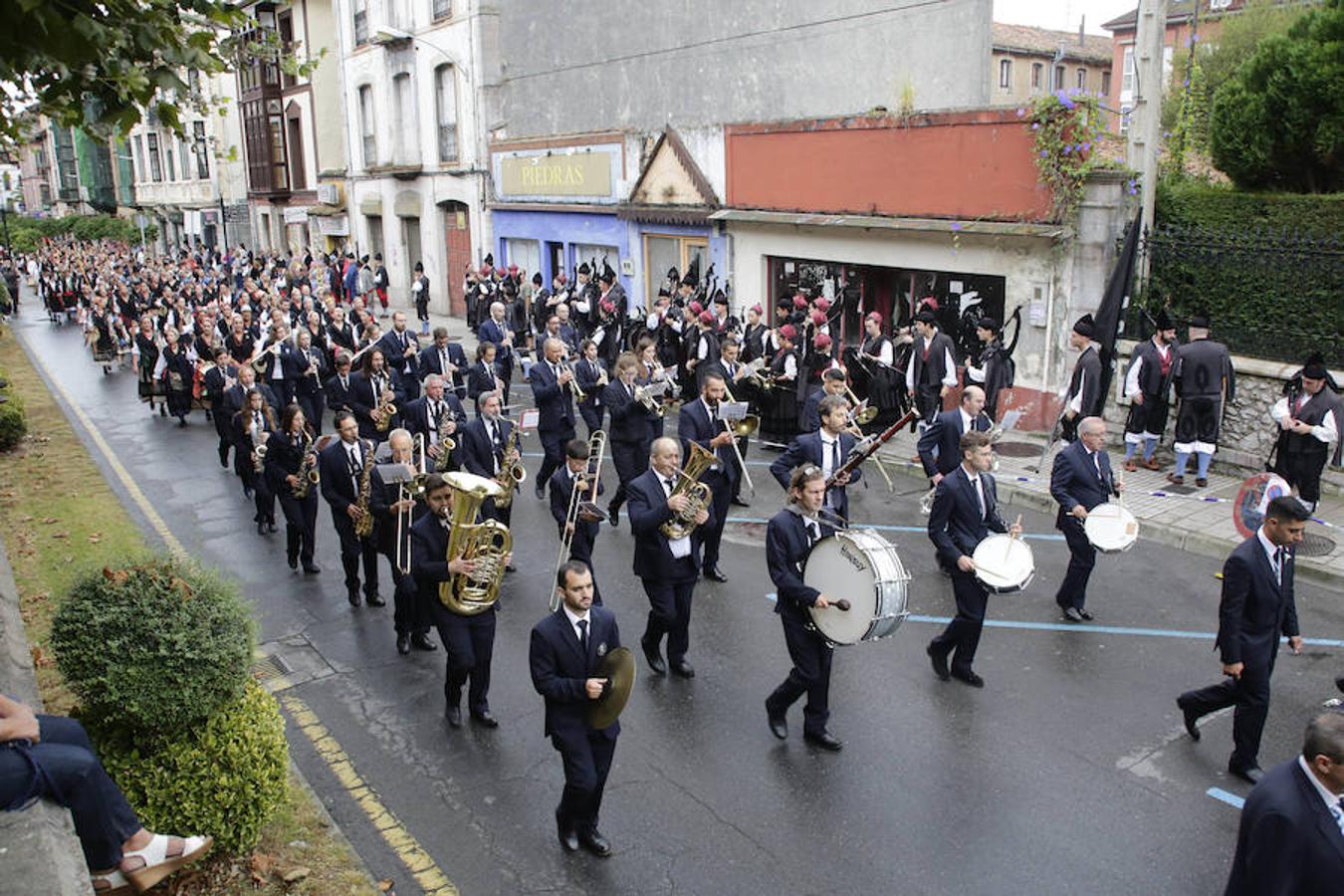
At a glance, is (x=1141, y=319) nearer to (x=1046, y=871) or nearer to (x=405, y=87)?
(x=1046, y=871)

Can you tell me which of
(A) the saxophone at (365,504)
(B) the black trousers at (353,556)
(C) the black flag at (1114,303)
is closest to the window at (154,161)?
(B) the black trousers at (353,556)

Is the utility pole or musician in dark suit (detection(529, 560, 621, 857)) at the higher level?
the utility pole

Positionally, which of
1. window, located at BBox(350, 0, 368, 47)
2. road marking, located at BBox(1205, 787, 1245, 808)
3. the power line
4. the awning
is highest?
window, located at BBox(350, 0, 368, 47)

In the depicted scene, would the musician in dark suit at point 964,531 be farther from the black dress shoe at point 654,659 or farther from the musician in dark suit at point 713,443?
the musician in dark suit at point 713,443

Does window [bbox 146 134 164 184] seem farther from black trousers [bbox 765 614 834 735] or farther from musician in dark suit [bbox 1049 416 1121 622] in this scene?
black trousers [bbox 765 614 834 735]

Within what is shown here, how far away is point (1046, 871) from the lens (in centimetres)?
573

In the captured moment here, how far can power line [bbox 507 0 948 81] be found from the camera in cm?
2370

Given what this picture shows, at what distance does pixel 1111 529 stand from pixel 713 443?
11.9ft

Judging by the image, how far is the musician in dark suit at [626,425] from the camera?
470 inches

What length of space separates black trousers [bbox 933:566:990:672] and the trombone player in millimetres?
1876

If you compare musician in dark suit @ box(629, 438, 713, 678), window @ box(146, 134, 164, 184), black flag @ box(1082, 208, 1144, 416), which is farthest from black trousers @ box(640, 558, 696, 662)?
window @ box(146, 134, 164, 184)

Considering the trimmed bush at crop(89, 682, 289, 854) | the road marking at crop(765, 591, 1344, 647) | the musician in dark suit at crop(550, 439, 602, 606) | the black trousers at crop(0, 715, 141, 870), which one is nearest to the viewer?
the black trousers at crop(0, 715, 141, 870)

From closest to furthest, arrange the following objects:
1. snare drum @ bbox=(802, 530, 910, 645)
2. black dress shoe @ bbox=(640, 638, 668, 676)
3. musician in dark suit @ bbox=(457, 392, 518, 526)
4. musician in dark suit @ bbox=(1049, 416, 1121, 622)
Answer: snare drum @ bbox=(802, 530, 910, 645), black dress shoe @ bbox=(640, 638, 668, 676), musician in dark suit @ bbox=(1049, 416, 1121, 622), musician in dark suit @ bbox=(457, 392, 518, 526)

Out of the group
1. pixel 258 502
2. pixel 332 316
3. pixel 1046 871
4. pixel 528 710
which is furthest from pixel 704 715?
pixel 332 316
